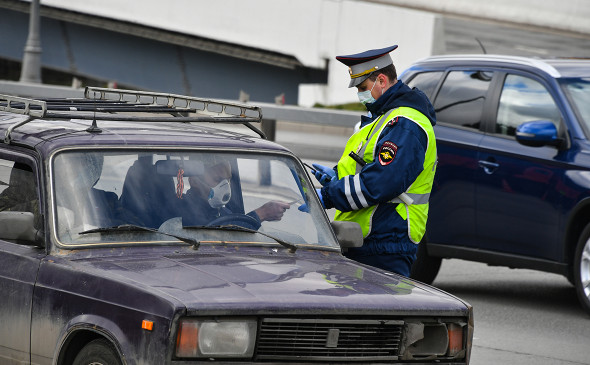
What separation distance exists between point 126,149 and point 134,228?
1.47 feet

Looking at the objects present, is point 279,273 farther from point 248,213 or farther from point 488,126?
point 488,126

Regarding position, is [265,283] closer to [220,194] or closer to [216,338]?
[216,338]

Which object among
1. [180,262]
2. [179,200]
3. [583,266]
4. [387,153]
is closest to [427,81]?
[583,266]

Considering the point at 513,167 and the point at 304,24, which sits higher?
the point at 304,24

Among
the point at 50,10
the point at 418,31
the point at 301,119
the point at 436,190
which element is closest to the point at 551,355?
A: the point at 436,190

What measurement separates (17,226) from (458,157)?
5381mm

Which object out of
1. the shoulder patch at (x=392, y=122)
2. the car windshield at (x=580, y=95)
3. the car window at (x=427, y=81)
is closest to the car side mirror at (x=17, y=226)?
the shoulder patch at (x=392, y=122)

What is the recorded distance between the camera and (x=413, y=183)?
663 cm

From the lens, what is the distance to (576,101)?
9844 mm

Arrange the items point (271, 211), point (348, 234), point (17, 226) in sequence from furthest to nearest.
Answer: point (348, 234), point (271, 211), point (17, 226)

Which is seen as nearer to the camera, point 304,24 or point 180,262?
point 180,262

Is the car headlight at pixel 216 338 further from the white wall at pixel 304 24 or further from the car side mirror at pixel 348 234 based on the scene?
the white wall at pixel 304 24

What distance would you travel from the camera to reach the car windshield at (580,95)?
9.70 m

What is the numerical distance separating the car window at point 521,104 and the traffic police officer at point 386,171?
134 inches
